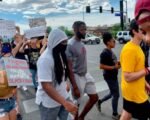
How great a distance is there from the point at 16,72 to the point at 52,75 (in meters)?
0.55

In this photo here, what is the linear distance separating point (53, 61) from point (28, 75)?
0.66m

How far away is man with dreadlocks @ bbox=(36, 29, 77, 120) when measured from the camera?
12.2ft

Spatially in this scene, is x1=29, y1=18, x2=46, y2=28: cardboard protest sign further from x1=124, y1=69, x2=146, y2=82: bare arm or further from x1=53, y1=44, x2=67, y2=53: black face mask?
x1=124, y1=69, x2=146, y2=82: bare arm

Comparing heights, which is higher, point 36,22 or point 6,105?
point 36,22

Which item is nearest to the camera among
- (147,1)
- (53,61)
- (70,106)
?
(147,1)

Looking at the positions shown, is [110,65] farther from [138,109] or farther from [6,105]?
[6,105]

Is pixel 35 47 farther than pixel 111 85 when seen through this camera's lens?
Yes

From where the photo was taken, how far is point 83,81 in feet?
18.8

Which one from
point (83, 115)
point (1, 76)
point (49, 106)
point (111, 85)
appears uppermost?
point (1, 76)

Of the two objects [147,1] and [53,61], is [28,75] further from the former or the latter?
[147,1]

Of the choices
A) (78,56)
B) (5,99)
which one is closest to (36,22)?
(78,56)

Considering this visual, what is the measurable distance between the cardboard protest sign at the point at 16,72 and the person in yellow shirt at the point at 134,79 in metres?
1.18

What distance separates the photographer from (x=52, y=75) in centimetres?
383

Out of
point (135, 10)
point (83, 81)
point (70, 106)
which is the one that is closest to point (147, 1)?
point (135, 10)
